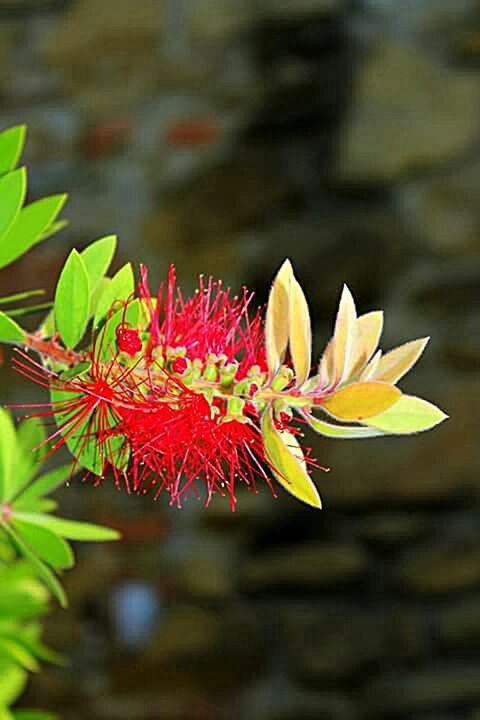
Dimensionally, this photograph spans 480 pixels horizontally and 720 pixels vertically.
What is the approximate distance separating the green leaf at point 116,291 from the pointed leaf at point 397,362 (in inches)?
4.4

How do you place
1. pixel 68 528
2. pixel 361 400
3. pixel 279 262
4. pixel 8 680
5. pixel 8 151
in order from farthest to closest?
pixel 279 262 < pixel 8 680 < pixel 68 528 < pixel 8 151 < pixel 361 400

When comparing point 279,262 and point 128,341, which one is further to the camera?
point 279,262

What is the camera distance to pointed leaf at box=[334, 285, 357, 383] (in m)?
0.36

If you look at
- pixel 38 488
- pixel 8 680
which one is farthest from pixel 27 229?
pixel 8 680

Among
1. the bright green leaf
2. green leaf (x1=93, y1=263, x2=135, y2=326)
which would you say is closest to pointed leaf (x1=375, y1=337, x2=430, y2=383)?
green leaf (x1=93, y1=263, x2=135, y2=326)

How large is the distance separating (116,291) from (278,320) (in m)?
0.08

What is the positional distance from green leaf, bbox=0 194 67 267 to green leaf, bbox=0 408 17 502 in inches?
8.0

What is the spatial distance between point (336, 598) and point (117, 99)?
0.93 metres

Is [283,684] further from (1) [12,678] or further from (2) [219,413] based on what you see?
(2) [219,413]

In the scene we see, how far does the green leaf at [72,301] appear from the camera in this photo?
373 mm

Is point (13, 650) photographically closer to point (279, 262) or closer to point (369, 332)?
point (369, 332)

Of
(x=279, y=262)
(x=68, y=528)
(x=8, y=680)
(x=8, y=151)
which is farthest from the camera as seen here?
(x=279, y=262)

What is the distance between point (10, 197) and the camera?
1.29ft

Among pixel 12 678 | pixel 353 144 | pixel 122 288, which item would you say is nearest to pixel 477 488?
pixel 353 144
